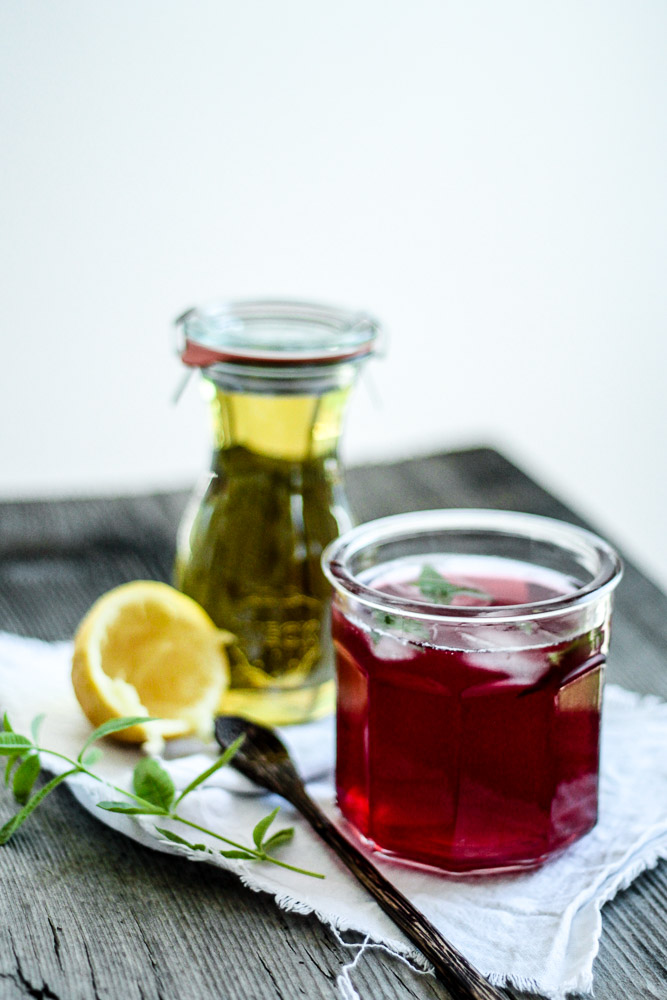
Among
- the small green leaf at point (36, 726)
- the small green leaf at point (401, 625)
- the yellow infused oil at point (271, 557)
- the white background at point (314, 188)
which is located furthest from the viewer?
the white background at point (314, 188)

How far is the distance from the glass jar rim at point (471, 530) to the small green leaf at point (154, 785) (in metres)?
0.17

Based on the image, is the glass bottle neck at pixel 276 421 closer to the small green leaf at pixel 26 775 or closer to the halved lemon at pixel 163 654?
the halved lemon at pixel 163 654

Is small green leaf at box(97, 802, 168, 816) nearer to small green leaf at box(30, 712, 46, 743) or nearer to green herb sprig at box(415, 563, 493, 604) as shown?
small green leaf at box(30, 712, 46, 743)

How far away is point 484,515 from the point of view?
0.89 meters

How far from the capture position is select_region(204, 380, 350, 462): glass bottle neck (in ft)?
3.04

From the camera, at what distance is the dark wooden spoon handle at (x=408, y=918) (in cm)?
63

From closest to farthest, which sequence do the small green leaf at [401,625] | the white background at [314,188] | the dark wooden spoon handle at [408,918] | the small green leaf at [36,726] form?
1. the dark wooden spoon handle at [408,918]
2. the small green leaf at [401,625]
3. the small green leaf at [36,726]
4. the white background at [314,188]

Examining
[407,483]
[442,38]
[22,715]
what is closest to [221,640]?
[22,715]

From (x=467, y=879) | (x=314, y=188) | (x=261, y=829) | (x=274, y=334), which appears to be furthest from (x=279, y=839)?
(x=314, y=188)

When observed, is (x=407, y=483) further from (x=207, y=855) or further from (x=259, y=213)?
(x=259, y=213)

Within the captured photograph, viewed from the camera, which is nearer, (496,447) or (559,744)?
(559,744)

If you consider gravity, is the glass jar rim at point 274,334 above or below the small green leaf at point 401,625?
above

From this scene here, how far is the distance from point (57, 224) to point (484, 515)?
1817mm

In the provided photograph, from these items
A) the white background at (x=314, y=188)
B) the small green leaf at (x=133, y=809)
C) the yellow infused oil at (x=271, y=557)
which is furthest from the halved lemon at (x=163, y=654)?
the white background at (x=314, y=188)
